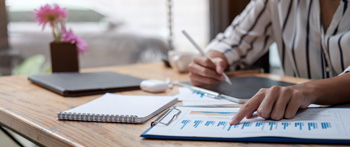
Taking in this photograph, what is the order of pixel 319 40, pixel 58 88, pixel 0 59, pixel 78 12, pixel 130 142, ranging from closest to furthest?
pixel 130 142 < pixel 58 88 < pixel 319 40 < pixel 0 59 < pixel 78 12

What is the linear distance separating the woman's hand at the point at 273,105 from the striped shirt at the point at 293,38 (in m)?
0.49

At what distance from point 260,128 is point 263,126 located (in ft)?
0.04

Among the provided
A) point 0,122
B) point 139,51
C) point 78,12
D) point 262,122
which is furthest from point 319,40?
point 78,12

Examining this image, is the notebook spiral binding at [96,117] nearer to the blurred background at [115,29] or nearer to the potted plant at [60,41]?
the potted plant at [60,41]

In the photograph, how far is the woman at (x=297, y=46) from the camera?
73 cm

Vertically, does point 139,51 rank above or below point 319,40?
below

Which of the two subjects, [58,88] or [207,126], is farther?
[58,88]

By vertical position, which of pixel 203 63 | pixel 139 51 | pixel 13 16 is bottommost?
pixel 139 51

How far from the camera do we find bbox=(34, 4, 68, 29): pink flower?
1240 millimetres

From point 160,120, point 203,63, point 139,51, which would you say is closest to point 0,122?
point 160,120

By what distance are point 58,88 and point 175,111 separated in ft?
1.26

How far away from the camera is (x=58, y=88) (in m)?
0.93

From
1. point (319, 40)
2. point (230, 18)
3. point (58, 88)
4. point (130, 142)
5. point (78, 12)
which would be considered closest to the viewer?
point (130, 142)

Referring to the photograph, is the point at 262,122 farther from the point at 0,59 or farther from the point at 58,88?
the point at 0,59
